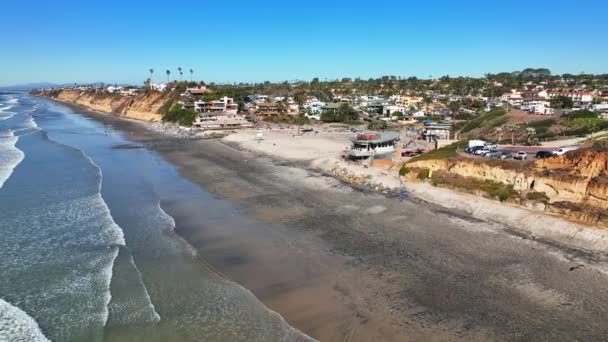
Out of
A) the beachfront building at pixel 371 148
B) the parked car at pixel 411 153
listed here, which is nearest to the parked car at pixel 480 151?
the parked car at pixel 411 153

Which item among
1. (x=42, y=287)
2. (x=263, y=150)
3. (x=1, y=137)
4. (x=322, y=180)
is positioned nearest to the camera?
(x=42, y=287)

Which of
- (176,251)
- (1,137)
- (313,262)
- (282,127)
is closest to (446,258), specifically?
(313,262)

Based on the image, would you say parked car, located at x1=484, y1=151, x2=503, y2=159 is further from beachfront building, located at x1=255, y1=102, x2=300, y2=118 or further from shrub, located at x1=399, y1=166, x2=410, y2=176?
beachfront building, located at x1=255, y1=102, x2=300, y2=118

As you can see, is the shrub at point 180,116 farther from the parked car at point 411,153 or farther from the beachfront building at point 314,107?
the parked car at point 411,153

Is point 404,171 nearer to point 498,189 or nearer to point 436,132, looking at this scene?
point 498,189

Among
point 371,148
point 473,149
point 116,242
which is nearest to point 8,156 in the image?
point 116,242

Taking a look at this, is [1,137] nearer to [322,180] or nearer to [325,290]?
[322,180]
